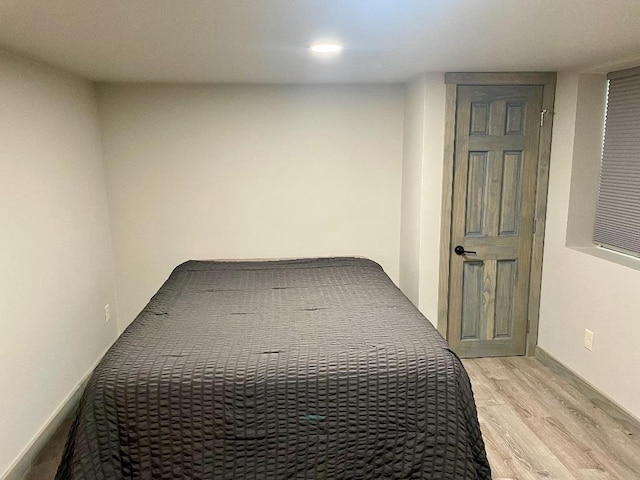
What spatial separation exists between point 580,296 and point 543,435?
3.00ft

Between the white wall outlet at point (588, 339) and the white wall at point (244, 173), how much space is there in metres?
1.50

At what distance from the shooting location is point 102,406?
191cm

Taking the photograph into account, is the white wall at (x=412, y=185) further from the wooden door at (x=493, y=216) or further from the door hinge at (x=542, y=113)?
the door hinge at (x=542, y=113)

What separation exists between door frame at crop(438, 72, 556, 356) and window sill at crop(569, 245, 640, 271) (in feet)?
1.17

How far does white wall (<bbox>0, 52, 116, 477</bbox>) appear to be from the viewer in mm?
2254

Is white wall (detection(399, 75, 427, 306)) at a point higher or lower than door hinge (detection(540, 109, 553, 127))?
lower

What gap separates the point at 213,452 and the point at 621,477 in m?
1.86

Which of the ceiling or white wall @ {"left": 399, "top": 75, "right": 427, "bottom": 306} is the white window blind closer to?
the ceiling

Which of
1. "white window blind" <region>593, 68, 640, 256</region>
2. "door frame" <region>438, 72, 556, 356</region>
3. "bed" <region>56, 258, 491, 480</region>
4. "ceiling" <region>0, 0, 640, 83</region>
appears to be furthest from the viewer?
"door frame" <region>438, 72, 556, 356</region>

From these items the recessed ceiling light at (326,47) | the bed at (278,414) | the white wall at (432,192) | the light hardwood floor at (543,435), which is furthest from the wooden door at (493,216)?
the bed at (278,414)

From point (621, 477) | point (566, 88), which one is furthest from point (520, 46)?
point (621, 477)

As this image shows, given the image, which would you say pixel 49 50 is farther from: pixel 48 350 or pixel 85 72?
pixel 48 350

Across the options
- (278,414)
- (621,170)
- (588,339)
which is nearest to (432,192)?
(621,170)

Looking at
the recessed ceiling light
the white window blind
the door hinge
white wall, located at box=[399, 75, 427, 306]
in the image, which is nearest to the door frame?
the door hinge
